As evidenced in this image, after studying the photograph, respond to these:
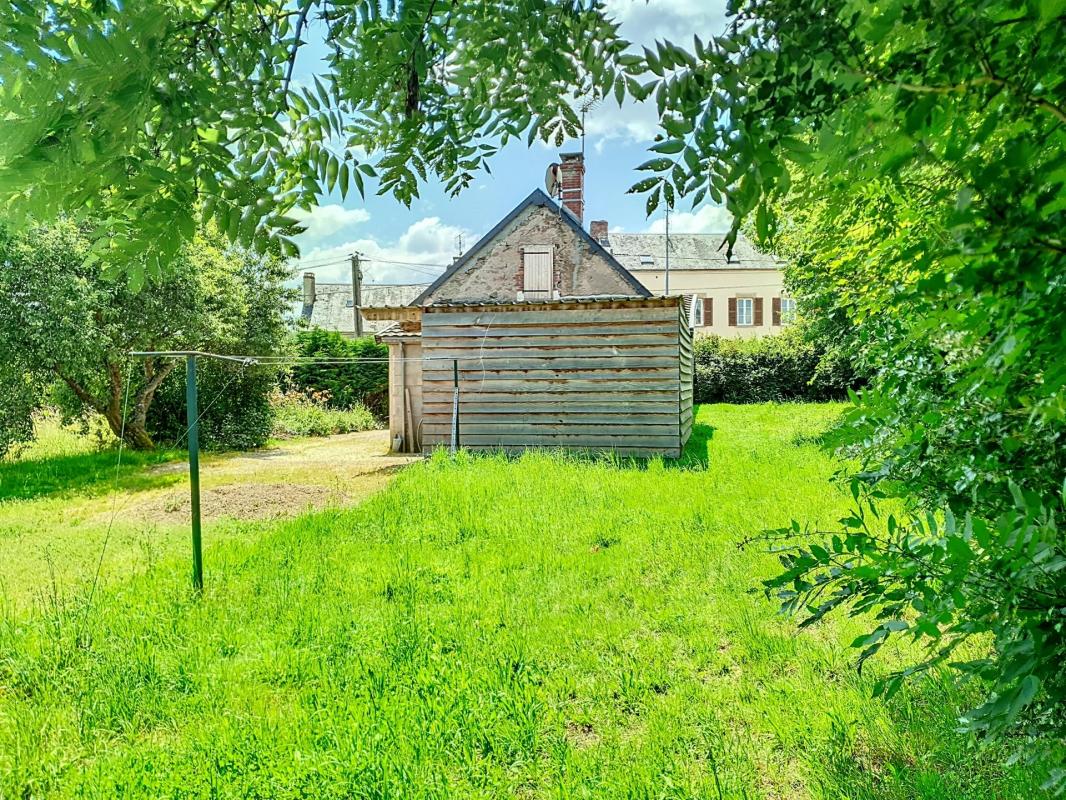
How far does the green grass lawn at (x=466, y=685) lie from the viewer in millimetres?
2252

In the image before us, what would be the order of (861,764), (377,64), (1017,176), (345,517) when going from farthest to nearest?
(345,517)
(861,764)
(377,64)
(1017,176)

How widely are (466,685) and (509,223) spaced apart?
37.6 feet

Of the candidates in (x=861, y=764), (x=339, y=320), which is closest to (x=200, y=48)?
(x=861, y=764)

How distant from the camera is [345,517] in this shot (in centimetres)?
579

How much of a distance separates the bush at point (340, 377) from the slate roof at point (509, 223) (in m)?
5.74

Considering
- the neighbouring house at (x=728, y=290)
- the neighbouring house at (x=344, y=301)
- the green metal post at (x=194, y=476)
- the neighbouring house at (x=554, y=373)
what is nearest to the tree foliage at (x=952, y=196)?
the green metal post at (x=194, y=476)

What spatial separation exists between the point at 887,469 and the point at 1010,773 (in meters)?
1.00

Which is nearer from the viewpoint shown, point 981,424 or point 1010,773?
point 981,424

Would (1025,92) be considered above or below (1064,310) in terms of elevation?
above

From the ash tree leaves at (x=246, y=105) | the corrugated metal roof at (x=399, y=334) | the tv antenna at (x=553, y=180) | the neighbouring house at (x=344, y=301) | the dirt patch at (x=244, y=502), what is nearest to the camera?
the ash tree leaves at (x=246, y=105)

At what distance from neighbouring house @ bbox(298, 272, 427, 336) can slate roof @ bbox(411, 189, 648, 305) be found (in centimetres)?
1885

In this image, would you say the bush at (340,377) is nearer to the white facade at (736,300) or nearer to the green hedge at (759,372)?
the green hedge at (759,372)

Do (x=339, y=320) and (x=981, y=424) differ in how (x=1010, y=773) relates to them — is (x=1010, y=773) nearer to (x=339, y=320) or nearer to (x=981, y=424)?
(x=981, y=424)

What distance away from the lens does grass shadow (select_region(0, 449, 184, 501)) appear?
826 cm
